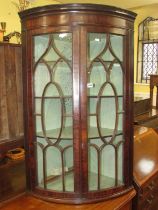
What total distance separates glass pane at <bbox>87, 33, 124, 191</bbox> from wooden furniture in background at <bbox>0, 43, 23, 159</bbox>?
0.47 m

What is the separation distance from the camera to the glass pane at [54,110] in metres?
1.48

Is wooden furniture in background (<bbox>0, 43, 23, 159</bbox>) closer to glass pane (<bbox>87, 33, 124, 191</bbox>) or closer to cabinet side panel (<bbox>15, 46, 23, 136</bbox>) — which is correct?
cabinet side panel (<bbox>15, 46, 23, 136</bbox>)

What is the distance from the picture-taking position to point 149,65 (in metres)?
6.20

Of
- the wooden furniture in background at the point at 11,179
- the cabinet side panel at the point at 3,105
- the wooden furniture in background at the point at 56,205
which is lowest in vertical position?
the wooden furniture in background at the point at 56,205

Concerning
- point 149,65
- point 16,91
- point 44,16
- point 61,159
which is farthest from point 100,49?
point 149,65

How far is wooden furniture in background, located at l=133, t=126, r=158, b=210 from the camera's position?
1.89 meters

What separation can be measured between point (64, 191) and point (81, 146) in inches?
12.7

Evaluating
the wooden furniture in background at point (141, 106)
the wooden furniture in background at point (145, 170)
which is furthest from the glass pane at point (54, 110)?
the wooden furniture in background at point (141, 106)

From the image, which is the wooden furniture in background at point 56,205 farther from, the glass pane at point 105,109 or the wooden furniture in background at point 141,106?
the wooden furniture in background at point 141,106

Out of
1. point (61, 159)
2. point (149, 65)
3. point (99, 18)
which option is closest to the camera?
point (99, 18)

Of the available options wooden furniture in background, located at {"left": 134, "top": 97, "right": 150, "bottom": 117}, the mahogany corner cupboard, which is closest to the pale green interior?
the mahogany corner cupboard

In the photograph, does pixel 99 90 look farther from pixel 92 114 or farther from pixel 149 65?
pixel 149 65

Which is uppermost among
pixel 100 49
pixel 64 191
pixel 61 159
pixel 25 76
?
pixel 100 49

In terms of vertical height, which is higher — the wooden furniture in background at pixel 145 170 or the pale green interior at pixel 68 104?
the pale green interior at pixel 68 104
